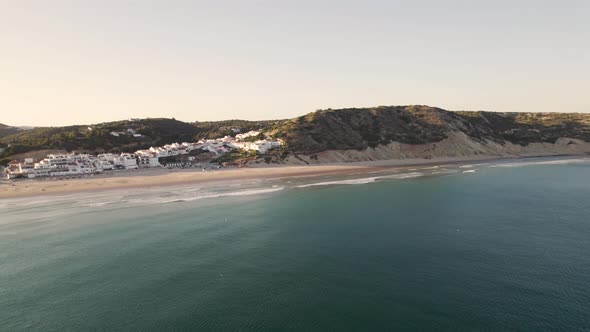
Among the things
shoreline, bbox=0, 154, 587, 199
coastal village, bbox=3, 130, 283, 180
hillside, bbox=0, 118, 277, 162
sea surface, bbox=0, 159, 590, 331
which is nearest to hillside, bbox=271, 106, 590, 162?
shoreline, bbox=0, 154, 587, 199

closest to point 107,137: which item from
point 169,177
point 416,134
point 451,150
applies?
point 169,177

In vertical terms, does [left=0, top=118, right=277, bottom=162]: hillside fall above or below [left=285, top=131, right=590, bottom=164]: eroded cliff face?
above

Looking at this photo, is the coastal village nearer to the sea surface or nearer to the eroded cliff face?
the eroded cliff face

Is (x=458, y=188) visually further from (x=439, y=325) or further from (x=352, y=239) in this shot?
(x=439, y=325)

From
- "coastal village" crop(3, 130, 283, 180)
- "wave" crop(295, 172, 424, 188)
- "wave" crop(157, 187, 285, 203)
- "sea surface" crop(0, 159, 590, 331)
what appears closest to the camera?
"sea surface" crop(0, 159, 590, 331)

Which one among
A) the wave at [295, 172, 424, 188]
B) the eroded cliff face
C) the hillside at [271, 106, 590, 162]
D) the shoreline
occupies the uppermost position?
the hillside at [271, 106, 590, 162]

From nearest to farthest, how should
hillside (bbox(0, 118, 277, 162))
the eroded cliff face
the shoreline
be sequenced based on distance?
the shoreline, the eroded cliff face, hillside (bbox(0, 118, 277, 162))

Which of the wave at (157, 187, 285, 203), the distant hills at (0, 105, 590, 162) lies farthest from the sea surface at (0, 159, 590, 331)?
the distant hills at (0, 105, 590, 162)

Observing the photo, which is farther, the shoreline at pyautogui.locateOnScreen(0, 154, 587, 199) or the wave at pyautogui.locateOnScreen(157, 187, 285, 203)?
the shoreline at pyautogui.locateOnScreen(0, 154, 587, 199)
